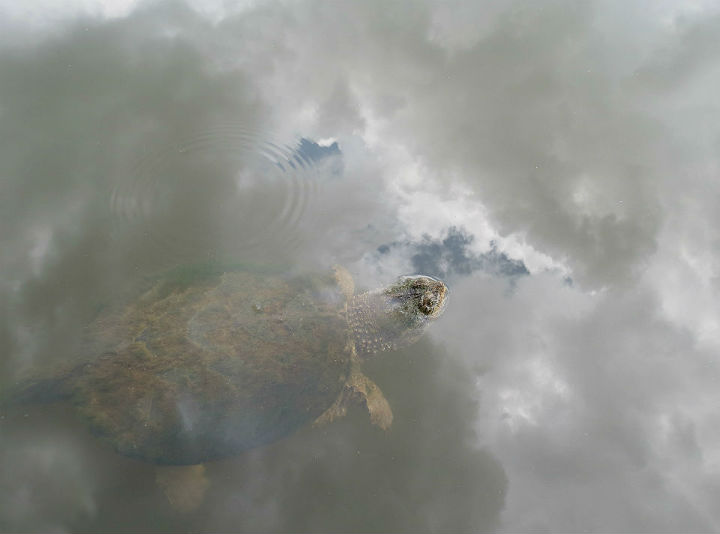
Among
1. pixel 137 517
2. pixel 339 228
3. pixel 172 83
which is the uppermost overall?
pixel 172 83

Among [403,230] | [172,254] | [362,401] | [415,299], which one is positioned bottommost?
[362,401]

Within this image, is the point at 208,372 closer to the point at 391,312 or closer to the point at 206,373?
the point at 206,373

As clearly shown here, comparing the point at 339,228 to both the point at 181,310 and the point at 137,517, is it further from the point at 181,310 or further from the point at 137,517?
the point at 137,517

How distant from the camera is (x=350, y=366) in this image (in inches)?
182

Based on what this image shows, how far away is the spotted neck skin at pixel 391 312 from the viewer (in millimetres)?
4742

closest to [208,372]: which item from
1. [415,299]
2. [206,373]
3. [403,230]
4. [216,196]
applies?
[206,373]

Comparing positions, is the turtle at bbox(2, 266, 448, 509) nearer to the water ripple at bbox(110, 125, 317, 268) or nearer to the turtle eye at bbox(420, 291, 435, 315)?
the water ripple at bbox(110, 125, 317, 268)

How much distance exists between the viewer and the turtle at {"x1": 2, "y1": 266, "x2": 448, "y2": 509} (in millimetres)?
3768

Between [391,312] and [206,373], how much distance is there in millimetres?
1935

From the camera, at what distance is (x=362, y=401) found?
4.71 meters

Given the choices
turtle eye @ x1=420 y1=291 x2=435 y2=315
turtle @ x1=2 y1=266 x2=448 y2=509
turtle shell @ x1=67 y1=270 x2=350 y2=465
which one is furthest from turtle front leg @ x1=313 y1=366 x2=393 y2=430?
turtle eye @ x1=420 y1=291 x2=435 y2=315

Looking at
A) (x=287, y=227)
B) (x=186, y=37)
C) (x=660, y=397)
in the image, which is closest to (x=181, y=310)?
(x=287, y=227)

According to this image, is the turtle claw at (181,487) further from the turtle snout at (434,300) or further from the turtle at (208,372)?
the turtle snout at (434,300)

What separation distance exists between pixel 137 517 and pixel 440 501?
296cm
